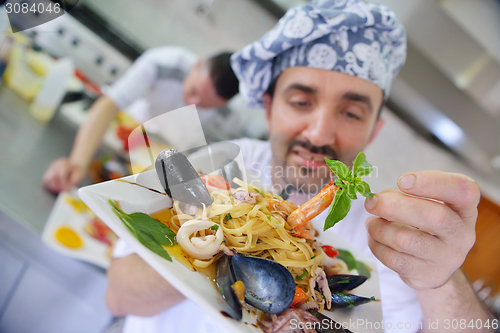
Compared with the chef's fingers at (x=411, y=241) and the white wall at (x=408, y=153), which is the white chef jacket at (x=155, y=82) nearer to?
the white wall at (x=408, y=153)

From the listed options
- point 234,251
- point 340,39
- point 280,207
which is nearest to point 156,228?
point 234,251

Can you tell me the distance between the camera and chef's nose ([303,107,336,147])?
0.71m

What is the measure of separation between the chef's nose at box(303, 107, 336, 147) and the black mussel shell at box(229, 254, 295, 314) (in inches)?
16.0

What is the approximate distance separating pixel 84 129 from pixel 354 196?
159cm

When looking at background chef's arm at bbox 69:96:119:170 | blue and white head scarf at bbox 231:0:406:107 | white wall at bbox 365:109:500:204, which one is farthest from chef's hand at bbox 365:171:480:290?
background chef's arm at bbox 69:96:119:170

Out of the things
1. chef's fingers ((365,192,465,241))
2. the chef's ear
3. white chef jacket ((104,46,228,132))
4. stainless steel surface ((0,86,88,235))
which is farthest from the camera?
white chef jacket ((104,46,228,132))

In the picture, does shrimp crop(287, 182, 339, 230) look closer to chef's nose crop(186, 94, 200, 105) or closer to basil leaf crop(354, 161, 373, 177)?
basil leaf crop(354, 161, 373, 177)

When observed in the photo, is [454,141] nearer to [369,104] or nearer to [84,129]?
[369,104]

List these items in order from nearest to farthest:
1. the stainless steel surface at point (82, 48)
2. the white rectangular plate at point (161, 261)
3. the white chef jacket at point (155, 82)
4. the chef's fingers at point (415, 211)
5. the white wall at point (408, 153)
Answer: the white rectangular plate at point (161, 261) < the chef's fingers at point (415, 211) < the white wall at point (408, 153) < the stainless steel surface at point (82, 48) < the white chef jacket at point (155, 82)

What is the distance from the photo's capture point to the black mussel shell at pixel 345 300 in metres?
0.47

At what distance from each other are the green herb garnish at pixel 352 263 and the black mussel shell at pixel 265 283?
0.89ft

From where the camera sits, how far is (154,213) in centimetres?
46

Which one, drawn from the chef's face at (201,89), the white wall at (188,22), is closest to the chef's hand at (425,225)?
the chef's face at (201,89)

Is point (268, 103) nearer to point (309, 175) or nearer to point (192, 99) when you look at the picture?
point (309, 175)
